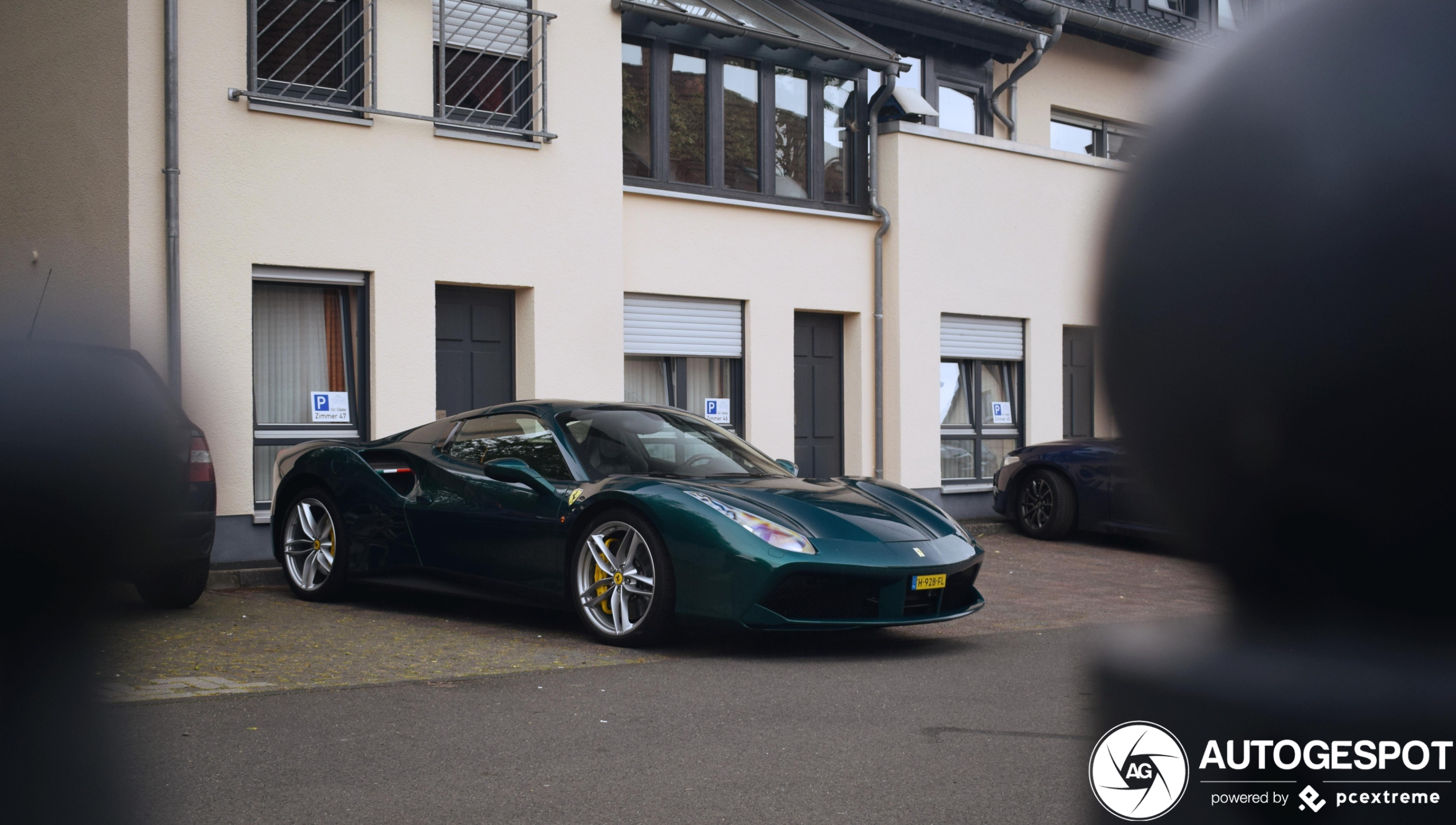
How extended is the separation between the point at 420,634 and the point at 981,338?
1120cm

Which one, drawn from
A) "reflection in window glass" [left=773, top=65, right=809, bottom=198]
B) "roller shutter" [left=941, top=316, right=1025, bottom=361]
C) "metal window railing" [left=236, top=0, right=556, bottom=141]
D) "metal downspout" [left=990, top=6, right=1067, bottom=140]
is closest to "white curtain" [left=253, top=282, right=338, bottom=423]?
"metal window railing" [left=236, top=0, right=556, bottom=141]

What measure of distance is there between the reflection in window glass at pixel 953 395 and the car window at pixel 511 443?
9.44 m

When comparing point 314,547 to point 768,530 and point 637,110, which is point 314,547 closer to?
point 768,530

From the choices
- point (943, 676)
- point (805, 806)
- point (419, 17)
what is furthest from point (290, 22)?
point (805, 806)

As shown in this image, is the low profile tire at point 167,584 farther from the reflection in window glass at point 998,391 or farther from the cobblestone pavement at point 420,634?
the reflection in window glass at point 998,391

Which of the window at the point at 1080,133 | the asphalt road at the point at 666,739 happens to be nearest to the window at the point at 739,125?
the window at the point at 1080,133

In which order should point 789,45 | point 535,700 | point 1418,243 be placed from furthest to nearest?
point 789,45
point 535,700
point 1418,243

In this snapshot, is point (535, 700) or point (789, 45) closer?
point (535, 700)

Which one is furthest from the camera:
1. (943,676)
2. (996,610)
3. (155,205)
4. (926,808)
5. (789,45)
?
(789,45)

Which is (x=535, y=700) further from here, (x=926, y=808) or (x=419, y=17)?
(x=419, y=17)

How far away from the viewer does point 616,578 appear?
750 centimetres

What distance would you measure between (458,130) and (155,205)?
295 centimetres

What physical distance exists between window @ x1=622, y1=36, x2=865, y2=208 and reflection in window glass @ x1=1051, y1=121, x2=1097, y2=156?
4.57m

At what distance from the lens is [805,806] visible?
4242mm
